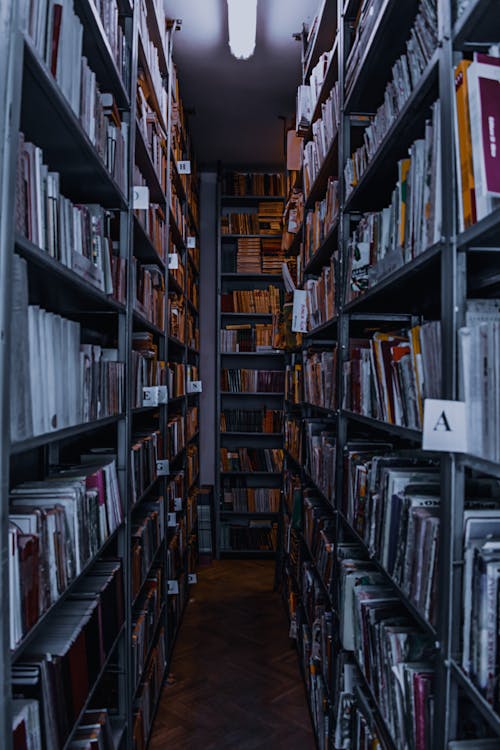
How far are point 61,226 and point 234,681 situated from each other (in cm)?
254

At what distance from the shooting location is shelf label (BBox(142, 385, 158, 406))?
2492 mm

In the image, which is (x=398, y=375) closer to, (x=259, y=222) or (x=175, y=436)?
(x=175, y=436)

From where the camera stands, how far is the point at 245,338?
531cm

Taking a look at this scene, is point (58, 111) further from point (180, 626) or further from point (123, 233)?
point (180, 626)

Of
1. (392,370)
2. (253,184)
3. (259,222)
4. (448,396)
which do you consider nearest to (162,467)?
(392,370)

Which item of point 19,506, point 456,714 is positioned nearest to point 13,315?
point 19,506

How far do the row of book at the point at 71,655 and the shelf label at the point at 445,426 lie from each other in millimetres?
894

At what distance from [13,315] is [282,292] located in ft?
14.6

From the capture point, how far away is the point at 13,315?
3.26 ft

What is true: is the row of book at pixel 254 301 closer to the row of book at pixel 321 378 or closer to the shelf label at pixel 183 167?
the shelf label at pixel 183 167

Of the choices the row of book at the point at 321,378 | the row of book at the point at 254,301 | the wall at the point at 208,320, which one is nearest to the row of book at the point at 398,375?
the row of book at the point at 321,378

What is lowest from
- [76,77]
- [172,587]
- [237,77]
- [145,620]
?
[172,587]

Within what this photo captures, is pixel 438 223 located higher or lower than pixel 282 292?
lower

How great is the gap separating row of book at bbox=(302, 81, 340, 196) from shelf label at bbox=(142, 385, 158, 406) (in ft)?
4.03
